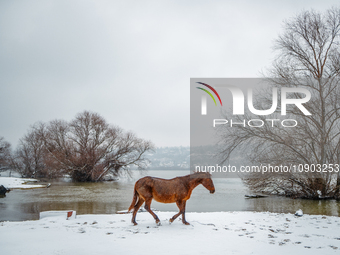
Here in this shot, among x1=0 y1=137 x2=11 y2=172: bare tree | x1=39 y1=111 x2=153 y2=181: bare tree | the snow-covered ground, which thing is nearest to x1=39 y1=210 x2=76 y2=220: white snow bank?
the snow-covered ground

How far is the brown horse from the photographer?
632cm

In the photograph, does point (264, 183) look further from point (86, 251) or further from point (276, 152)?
point (86, 251)

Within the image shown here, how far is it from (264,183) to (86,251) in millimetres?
14916

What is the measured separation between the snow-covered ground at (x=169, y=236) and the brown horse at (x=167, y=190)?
48 cm

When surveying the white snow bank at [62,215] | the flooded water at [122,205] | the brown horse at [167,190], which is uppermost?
the brown horse at [167,190]

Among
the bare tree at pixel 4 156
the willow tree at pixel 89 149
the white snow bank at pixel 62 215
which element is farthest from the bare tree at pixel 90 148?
the white snow bank at pixel 62 215

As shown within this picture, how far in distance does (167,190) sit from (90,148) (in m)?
35.0

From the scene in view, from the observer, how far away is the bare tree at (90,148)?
37741 millimetres

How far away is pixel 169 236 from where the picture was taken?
545 cm

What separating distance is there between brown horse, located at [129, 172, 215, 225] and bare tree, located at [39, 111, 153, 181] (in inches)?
1251

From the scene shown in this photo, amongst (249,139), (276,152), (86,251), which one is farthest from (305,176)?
(86,251)

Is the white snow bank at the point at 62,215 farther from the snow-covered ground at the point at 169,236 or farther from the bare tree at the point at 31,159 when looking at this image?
the bare tree at the point at 31,159

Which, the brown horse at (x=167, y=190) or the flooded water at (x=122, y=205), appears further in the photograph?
the flooded water at (x=122, y=205)

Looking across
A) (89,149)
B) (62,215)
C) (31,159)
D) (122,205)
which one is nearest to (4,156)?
(31,159)
